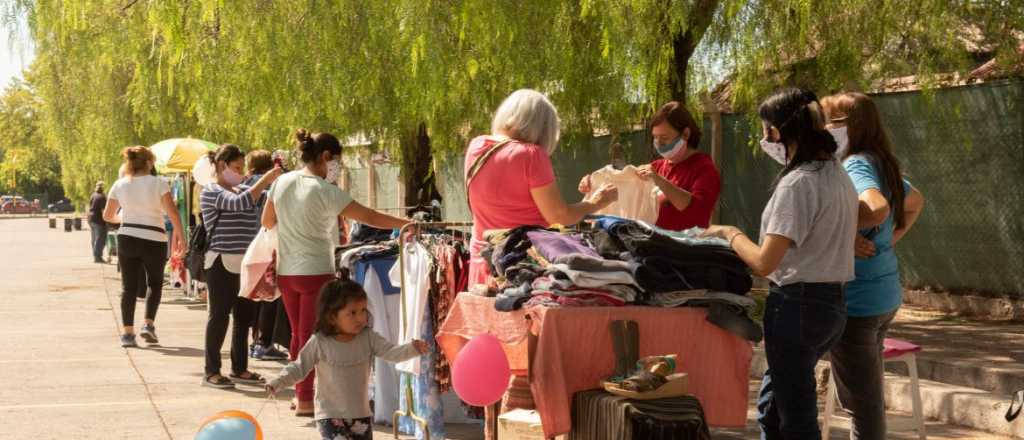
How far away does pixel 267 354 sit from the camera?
12.2 m

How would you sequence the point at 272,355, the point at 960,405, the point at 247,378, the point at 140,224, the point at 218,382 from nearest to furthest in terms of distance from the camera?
the point at 960,405
the point at 218,382
the point at 247,378
the point at 272,355
the point at 140,224

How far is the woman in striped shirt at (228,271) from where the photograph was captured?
10.2 meters

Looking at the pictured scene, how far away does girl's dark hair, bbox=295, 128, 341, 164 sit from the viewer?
28.0ft

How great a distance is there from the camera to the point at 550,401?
5.57 metres

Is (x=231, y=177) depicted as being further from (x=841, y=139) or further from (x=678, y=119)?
(x=841, y=139)

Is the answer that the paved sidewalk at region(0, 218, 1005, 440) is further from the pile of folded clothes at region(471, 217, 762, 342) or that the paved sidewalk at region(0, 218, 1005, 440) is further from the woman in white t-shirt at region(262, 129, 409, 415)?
the pile of folded clothes at region(471, 217, 762, 342)

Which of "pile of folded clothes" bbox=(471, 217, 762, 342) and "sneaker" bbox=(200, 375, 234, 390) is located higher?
"pile of folded clothes" bbox=(471, 217, 762, 342)

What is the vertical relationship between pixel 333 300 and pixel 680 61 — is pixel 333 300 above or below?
below

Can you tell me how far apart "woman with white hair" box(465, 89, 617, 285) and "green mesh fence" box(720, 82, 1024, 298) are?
300 inches

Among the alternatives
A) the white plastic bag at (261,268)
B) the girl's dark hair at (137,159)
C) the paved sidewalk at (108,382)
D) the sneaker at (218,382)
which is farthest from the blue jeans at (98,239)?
the white plastic bag at (261,268)

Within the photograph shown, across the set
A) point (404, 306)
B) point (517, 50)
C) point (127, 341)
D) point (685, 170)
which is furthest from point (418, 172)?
point (685, 170)

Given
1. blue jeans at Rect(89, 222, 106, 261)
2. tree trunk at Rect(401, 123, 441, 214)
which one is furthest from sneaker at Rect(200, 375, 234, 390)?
blue jeans at Rect(89, 222, 106, 261)

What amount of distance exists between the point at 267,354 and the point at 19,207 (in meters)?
97.6

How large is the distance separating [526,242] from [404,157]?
36.9 ft
